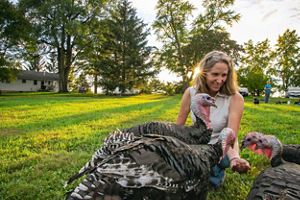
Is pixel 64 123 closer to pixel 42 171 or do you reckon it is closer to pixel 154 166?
pixel 42 171

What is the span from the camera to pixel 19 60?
97.3 ft

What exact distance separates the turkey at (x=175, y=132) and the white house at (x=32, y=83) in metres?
44.4

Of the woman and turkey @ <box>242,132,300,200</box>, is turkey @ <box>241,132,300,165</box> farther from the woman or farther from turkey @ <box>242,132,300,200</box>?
the woman

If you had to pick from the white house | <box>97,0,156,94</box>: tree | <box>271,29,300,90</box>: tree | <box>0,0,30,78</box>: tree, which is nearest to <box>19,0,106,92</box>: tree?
<box>97,0,156,94</box>: tree

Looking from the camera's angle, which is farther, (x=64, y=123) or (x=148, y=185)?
(x=64, y=123)

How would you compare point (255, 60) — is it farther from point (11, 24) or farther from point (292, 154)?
point (292, 154)

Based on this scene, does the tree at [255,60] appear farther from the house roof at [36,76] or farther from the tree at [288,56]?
the house roof at [36,76]

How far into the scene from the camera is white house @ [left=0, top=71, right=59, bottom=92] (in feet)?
148

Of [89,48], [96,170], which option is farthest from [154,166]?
[89,48]

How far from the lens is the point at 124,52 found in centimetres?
3300

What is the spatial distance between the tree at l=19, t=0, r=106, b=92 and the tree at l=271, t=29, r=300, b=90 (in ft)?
88.2

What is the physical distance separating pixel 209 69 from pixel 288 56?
153ft

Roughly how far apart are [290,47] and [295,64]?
2.62 m

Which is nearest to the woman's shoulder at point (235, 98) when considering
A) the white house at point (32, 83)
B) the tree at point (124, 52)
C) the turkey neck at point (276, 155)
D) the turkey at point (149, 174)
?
the turkey neck at point (276, 155)
